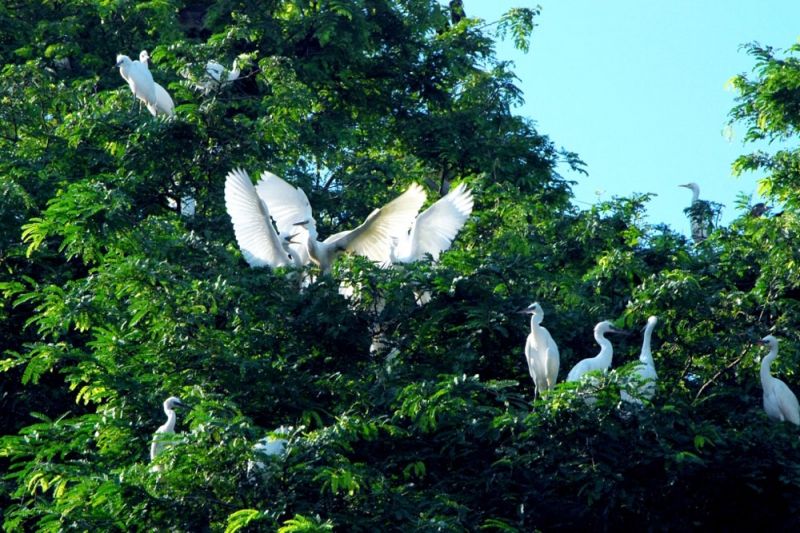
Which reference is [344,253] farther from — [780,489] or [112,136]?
[780,489]

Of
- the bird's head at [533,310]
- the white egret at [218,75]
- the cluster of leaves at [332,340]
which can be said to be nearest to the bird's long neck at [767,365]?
the cluster of leaves at [332,340]

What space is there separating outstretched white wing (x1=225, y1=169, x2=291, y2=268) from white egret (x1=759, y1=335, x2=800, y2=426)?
154 inches

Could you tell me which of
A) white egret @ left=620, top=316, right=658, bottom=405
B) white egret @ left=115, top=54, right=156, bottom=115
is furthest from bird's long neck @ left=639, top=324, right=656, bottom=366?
white egret @ left=115, top=54, right=156, bottom=115

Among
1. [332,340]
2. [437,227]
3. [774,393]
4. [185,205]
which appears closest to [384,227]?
[437,227]

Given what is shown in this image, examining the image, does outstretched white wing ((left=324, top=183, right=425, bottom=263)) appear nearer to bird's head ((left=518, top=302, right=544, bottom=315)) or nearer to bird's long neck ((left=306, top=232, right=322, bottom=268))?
bird's long neck ((left=306, top=232, right=322, bottom=268))

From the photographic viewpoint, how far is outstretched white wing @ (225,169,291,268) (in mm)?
12500

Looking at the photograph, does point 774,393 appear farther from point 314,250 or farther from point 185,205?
point 185,205

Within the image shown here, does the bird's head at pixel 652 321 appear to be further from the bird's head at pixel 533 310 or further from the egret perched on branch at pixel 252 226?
the egret perched on branch at pixel 252 226

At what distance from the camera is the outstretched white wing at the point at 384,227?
1249 cm

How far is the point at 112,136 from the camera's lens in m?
13.3

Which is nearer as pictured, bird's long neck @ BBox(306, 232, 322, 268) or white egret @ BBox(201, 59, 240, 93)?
bird's long neck @ BBox(306, 232, 322, 268)

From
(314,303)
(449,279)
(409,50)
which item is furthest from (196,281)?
(409,50)

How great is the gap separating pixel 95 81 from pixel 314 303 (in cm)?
541

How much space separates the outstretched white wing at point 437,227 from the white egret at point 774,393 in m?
2.73
